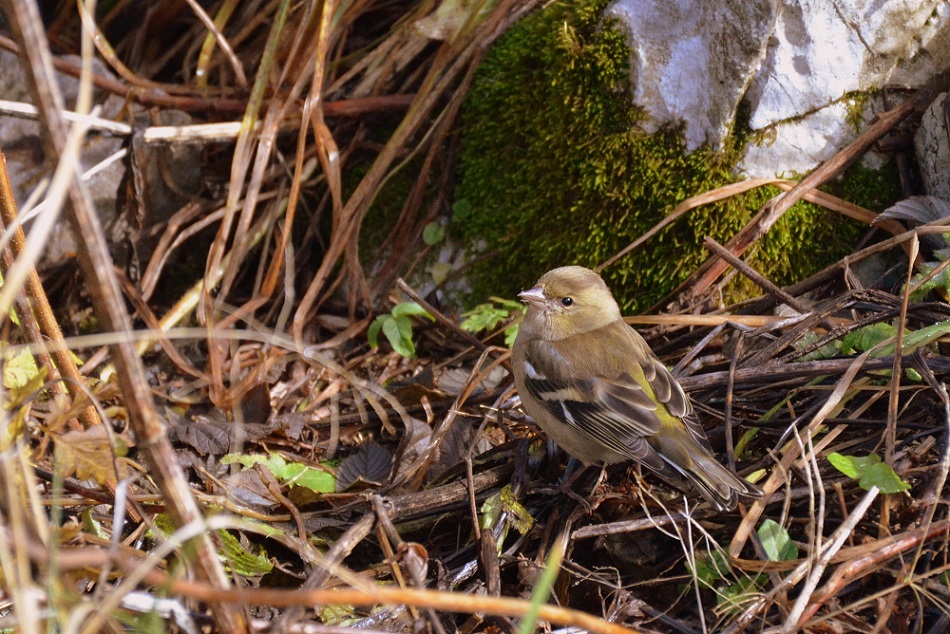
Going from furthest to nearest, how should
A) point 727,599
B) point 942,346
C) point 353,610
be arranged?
point 942,346 < point 353,610 < point 727,599

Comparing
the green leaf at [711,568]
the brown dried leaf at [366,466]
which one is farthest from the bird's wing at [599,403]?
the brown dried leaf at [366,466]

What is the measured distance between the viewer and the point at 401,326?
170 inches

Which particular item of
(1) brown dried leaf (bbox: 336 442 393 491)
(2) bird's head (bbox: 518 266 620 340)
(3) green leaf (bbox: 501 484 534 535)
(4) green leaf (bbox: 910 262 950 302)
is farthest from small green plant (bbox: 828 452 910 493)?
(1) brown dried leaf (bbox: 336 442 393 491)

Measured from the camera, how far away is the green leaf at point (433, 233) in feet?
15.8

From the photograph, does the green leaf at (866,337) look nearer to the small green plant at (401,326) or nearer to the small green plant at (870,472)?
the small green plant at (870,472)

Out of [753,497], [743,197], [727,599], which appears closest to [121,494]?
[727,599]

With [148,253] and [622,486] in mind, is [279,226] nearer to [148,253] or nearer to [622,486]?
[148,253]

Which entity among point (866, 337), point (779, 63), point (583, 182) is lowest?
point (866, 337)

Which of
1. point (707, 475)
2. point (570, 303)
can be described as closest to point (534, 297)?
point (570, 303)

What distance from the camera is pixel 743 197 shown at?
4125 mm

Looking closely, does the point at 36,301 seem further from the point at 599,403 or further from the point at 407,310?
the point at 599,403

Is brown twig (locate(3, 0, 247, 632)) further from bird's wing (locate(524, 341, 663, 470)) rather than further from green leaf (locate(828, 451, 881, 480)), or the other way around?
green leaf (locate(828, 451, 881, 480))

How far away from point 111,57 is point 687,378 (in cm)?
356

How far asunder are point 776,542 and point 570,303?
1471mm
